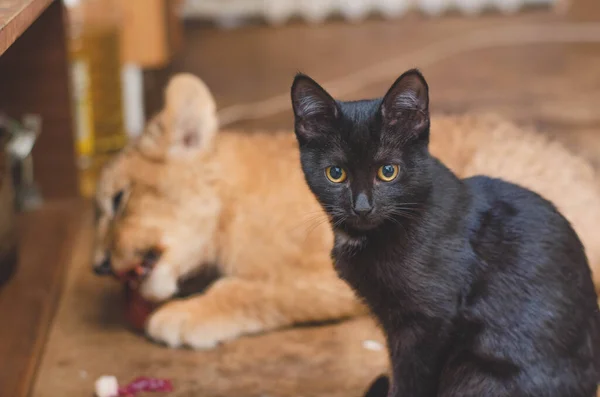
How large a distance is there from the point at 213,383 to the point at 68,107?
119 centimetres

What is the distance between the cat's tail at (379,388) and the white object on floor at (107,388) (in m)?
0.54

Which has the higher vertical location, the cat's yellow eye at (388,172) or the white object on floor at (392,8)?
the cat's yellow eye at (388,172)

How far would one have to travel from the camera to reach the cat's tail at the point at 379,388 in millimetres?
1707

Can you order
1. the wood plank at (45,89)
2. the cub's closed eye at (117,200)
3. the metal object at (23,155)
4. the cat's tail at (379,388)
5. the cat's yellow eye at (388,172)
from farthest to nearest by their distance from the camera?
the wood plank at (45,89), the metal object at (23,155), the cub's closed eye at (117,200), the cat's tail at (379,388), the cat's yellow eye at (388,172)

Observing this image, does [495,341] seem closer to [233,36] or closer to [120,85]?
[120,85]

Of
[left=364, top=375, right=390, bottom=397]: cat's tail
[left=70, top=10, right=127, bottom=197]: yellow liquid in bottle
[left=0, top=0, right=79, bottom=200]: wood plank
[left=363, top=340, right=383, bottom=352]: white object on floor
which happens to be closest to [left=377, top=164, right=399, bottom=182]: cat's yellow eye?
[left=364, top=375, right=390, bottom=397]: cat's tail

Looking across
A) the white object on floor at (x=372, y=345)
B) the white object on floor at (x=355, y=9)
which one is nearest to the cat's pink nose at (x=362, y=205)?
the white object on floor at (x=372, y=345)

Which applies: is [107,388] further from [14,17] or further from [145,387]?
[14,17]

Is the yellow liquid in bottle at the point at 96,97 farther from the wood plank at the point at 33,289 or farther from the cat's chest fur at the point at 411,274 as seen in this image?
the cat's chest fur at the point at 411,274

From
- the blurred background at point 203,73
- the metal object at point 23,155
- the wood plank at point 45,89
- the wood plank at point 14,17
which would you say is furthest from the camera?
the wood plank at point 45,89

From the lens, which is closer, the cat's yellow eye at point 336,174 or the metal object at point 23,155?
the cat's yellow eye at point 336,174

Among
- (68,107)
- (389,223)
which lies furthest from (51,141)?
(389,223)

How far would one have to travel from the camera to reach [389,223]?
149 centimetres

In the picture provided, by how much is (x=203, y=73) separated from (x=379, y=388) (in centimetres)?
281
